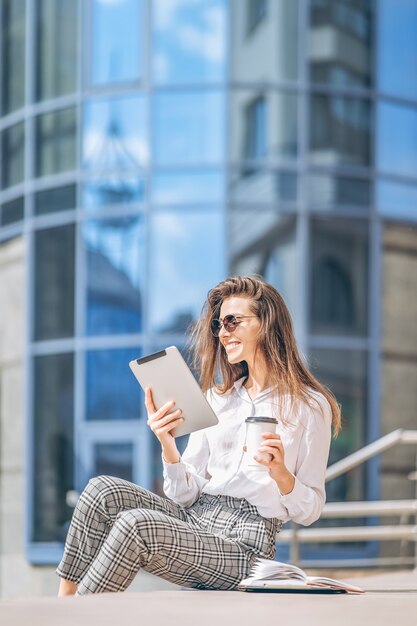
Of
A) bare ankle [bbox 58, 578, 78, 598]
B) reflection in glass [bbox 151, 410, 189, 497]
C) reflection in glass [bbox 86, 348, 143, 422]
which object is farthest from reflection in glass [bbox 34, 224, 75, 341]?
bare ankle [bbox 58, 578, 78, 598]

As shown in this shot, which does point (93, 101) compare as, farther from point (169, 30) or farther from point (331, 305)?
point (331, 305)

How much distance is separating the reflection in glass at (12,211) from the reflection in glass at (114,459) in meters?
2.63

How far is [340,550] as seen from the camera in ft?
39.8

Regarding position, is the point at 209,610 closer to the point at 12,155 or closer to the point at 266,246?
the point at 266,246

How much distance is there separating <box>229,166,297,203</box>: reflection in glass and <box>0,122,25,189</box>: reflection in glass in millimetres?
2334

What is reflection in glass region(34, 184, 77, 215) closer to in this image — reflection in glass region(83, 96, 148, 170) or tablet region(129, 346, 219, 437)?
reflection in glass region(83, 96, 148, 170)

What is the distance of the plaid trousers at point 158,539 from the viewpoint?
137 inches

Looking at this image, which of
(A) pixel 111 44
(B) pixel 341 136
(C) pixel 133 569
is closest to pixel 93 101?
Answer: (A) pixel 111 44

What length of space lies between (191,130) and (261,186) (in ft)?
2.93

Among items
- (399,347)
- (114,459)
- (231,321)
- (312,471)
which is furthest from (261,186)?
(312,471)

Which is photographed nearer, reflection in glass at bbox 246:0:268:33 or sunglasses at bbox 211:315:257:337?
sunglasses at bbox 211:315:257:337

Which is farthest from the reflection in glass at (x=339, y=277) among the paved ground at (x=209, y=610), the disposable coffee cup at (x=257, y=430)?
the paved ground at (x=209, y=610)

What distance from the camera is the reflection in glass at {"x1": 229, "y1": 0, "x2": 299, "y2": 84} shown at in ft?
41.0

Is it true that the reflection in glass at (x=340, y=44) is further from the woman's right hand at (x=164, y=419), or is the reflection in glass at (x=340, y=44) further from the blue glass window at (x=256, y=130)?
the woman's right hand at (x=164, y=419)
